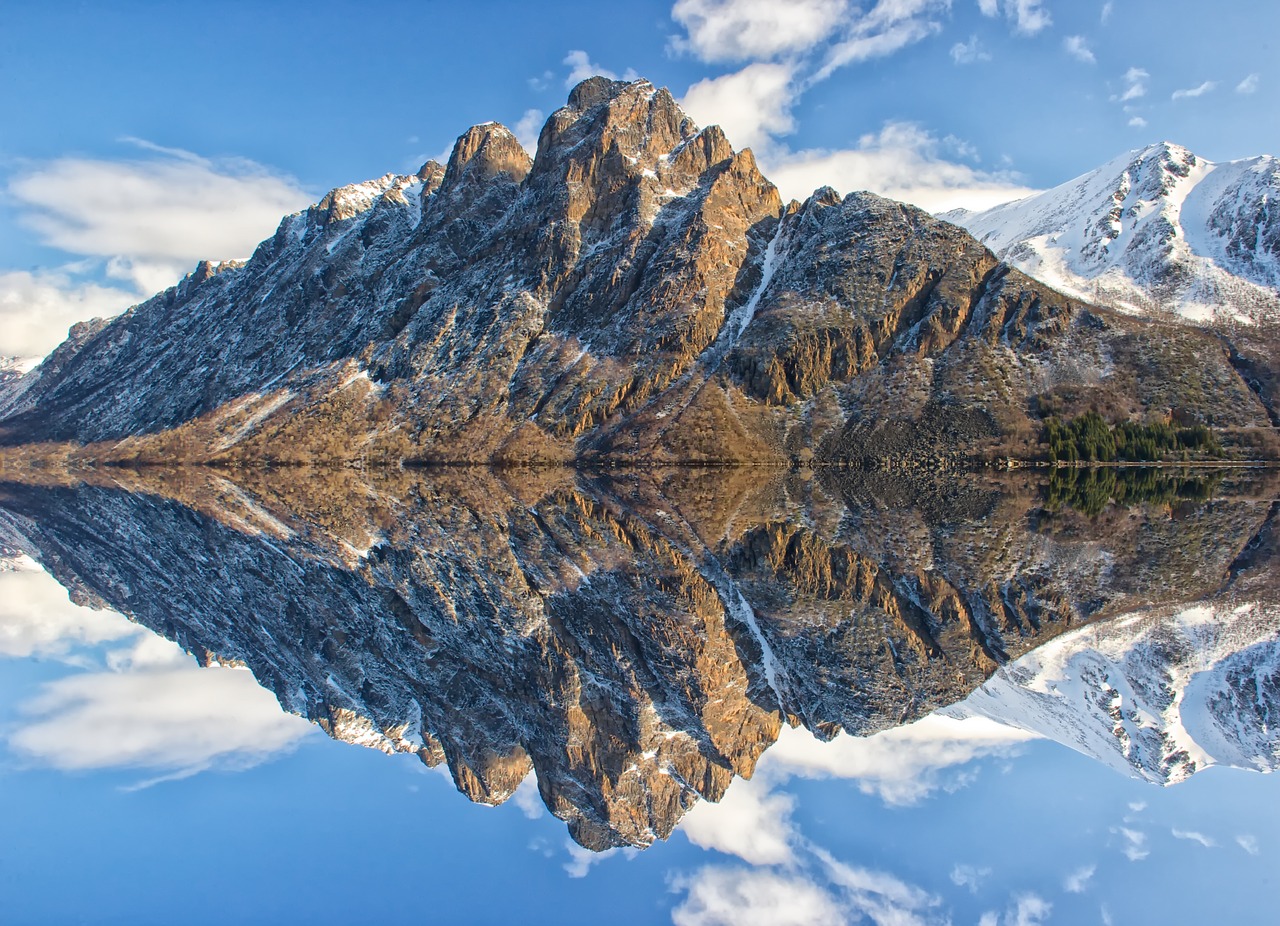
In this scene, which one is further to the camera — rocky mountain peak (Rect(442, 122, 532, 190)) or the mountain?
rocky mountain peak (Rect(442, 122, 532, 190))

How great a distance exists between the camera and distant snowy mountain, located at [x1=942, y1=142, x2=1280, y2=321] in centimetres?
13350

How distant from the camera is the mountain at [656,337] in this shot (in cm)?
11544

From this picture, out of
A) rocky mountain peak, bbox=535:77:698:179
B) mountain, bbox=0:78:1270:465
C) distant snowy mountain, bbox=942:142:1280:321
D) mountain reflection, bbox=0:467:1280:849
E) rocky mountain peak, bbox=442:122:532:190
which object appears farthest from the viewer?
rocky mountain peak, bbox=442:122:532:190

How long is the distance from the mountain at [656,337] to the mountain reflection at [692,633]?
6546cm

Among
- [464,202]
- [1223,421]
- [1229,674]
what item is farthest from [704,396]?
[1229,674]

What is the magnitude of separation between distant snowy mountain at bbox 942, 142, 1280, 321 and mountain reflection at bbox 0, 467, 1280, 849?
10017 cm

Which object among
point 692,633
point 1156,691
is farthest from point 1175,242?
point 692,633

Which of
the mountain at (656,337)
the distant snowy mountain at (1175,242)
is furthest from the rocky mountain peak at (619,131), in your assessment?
the distant snowy mountain at (1175,242)

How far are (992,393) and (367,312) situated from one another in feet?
429

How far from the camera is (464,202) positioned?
180875 mm

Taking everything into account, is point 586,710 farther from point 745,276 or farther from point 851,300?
point 745,276

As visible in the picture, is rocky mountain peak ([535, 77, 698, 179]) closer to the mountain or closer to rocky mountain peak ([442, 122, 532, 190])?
the mountain

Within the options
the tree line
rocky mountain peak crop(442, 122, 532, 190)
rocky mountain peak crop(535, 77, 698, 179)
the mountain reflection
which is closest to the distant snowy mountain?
the tree line

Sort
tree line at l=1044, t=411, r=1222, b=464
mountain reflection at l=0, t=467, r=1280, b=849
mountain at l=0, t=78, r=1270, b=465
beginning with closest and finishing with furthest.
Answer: mountain reflection at l=0, t=467, r=1280, b=849 < tree line at l=1044, t=411, r=1222, b=464 < mountain at l=0, t=78, r=1270, b=465
